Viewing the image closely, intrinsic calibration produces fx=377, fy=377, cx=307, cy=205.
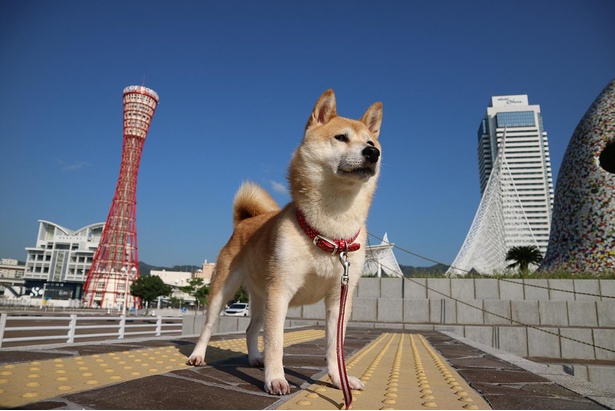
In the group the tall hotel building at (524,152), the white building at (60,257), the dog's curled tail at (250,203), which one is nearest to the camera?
the dog's curled tail at (250,203)

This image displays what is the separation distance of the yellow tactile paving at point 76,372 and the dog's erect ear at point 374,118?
2.87 meters

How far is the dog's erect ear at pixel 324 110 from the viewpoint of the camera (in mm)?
3262

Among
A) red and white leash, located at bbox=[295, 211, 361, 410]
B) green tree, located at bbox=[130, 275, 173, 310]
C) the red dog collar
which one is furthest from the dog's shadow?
green tree, located at bbox=[130, 275, 173, 310]

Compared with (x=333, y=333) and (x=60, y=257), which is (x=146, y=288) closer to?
(x=60, y=257)

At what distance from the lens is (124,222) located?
2479 inches

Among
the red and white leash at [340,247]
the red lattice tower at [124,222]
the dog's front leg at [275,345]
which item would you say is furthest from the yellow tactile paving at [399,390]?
the red lattice tower at [124,222]

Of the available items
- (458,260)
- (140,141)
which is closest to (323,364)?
(458,260)

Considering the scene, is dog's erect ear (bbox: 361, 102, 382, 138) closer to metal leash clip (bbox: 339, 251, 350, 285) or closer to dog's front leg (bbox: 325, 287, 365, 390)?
metal leash clip (bbox: 339, 251, 350, 285)

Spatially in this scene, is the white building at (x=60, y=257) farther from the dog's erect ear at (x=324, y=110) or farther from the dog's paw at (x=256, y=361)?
the dog's erect ear at (x=324, y=110)

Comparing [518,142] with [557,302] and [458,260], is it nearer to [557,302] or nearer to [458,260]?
[458,260]

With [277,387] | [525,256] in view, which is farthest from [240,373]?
[525,256]

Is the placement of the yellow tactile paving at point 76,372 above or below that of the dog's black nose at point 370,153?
below

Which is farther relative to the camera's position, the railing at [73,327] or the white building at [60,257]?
the white building at [60,257]

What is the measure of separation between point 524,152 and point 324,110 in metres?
173
